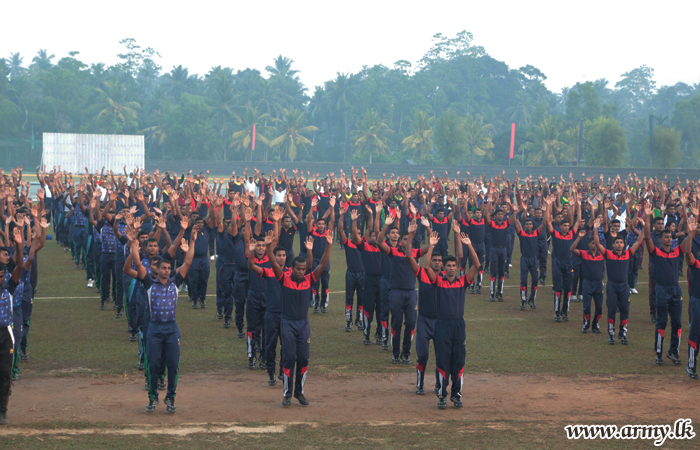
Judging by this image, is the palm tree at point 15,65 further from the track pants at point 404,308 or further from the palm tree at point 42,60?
the track pants at point 404,308

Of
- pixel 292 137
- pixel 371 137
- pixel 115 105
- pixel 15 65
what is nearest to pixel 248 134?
pixel 292 137

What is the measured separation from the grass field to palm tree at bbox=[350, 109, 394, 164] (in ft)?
184

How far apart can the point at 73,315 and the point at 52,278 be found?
5213 millimetres

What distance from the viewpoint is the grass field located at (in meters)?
8.12

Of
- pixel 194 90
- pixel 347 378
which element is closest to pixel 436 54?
pixel 194 90

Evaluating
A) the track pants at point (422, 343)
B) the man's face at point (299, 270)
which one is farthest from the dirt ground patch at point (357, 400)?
the man's face at point (299, 270)

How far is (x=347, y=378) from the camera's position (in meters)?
10.8

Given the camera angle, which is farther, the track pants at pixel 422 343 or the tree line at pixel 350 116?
the tree line at pixel 350 116

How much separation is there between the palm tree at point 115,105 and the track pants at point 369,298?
62276 mm

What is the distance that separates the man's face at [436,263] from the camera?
9.77 meters

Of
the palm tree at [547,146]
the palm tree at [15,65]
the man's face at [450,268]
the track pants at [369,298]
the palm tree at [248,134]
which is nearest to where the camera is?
the man's face at [450,268]

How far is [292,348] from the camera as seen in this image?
9.30 metres

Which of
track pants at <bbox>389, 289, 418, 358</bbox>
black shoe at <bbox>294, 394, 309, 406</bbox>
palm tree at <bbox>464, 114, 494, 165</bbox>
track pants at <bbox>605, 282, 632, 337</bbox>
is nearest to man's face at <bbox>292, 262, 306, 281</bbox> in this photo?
black shoe at <bbox>294, 394, 309, 406</bbox>

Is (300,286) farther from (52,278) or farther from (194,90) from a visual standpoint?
(194,90)
